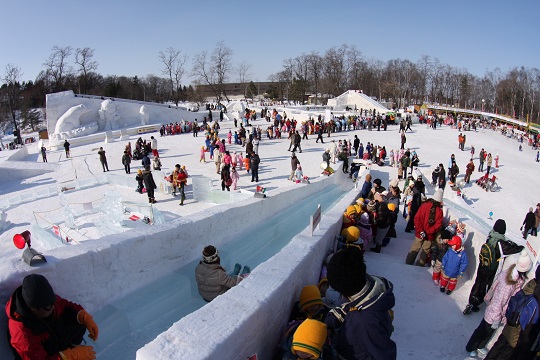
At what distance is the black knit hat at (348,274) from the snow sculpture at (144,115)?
33194 millimetres

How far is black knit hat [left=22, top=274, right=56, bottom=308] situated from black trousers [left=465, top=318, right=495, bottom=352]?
4172 millimetres

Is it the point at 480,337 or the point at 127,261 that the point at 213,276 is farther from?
the point at 480,337

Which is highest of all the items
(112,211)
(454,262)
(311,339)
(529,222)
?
(311,339)

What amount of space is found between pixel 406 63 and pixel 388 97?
1460 cm

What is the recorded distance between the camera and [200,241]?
572 centimetres

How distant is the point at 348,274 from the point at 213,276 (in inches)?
79.9

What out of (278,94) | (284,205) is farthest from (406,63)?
(284,205)

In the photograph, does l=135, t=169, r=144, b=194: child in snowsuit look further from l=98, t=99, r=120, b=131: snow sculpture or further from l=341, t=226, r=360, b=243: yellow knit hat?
l=98, t=99, r=120, b=131: snow sculpture

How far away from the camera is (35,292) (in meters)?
2.60

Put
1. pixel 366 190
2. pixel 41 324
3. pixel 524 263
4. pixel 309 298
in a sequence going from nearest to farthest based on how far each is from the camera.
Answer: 1. pixel 41 324
2. pixel 309 298
3. pixel 524 263
4. pixel 366 190

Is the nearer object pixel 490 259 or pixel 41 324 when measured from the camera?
pixel 41 324

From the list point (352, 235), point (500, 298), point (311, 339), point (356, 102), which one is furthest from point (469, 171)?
point (356, 102)

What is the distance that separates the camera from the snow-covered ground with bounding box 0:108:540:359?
4.09 meters

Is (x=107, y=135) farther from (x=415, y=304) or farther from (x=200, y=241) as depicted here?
(x=415, y=304)
